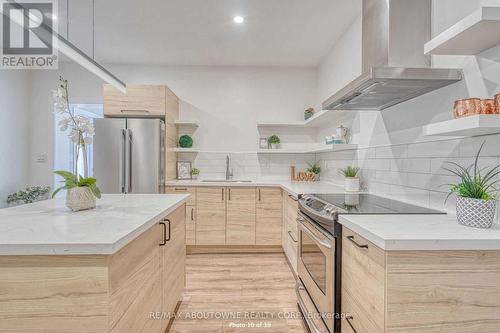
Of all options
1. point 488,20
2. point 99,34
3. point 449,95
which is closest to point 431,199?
point 449,95

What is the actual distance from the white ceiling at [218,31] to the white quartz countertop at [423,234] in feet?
7.07

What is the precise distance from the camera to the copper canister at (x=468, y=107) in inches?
47.5

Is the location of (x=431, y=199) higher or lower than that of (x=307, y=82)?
lower

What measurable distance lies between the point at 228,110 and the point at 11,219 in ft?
10.8

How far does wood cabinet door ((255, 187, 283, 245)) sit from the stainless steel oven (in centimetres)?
135

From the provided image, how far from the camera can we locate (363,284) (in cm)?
125

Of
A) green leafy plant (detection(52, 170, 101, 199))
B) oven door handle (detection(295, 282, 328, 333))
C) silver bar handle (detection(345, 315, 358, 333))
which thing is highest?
green leafy plant (detection(52, 170, 101, 199))

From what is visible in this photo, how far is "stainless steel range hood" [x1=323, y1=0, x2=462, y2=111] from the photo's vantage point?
158 centimetres

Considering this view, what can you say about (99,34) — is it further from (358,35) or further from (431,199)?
(431,199)

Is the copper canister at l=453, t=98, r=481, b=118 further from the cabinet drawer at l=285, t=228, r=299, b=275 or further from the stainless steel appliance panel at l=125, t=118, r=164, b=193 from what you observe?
the stainless steel appliance panel at l=125, t=118, r=164, b=193

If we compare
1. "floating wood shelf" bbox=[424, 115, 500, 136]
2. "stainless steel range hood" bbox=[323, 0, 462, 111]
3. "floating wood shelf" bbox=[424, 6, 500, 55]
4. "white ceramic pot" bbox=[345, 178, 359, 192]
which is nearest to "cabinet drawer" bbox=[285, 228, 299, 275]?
"white ceramic pot" bbox=[345, 178, 359, 192]

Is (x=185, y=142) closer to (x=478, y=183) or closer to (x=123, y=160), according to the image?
(x=123, y=160)

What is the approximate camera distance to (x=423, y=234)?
1.12 metres

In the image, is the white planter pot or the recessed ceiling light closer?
the white planter pot
